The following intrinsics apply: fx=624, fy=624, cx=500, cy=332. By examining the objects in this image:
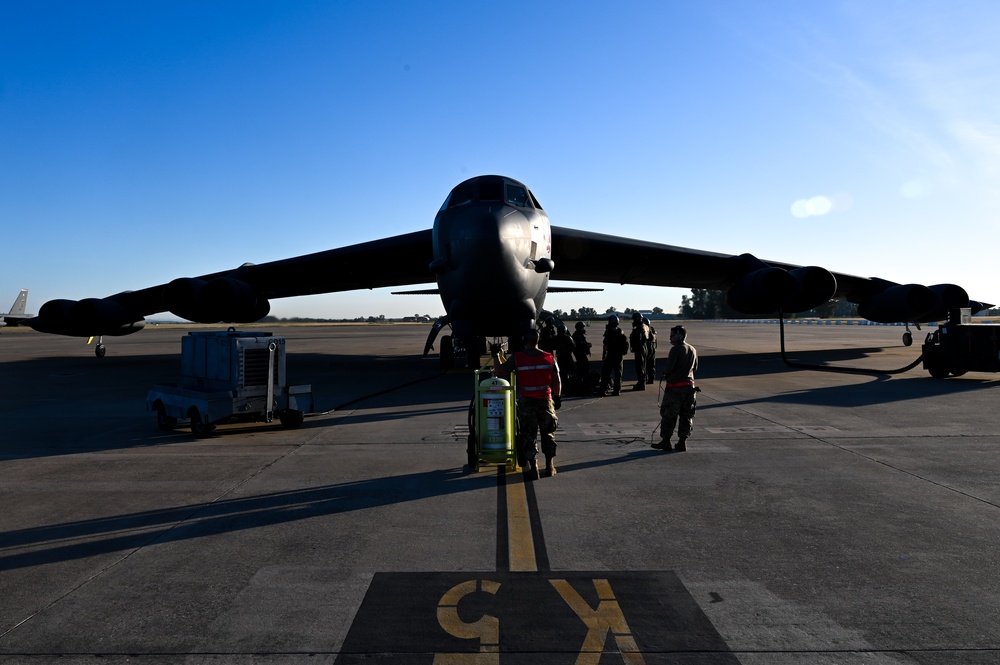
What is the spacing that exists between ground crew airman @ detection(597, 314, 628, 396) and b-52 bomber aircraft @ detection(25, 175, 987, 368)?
77.2 inches

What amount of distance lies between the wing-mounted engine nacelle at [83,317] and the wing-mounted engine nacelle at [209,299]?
512cm

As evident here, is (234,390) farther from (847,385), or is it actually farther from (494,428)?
(847,385)

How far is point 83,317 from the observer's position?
71.5 feet

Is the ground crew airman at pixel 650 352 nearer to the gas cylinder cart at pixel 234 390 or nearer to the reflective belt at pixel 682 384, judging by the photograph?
the reflective belt at pixel 682 384

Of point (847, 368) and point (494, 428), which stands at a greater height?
point (494, 428)

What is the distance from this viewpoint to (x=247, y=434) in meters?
9.05

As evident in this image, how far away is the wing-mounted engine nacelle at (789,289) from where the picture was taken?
59.5ft

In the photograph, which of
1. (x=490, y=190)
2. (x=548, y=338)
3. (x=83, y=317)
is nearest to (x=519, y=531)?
(x=548, y=338)

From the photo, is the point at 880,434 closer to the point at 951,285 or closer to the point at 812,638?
the point at 812,638

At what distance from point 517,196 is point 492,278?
260 centimetres

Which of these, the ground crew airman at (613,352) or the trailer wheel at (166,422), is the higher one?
the ground crew airman at (613,352)

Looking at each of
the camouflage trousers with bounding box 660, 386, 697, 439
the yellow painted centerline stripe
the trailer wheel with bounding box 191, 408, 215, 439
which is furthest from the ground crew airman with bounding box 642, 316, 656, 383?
the trailer wheel with bounding box 191, 408, 215, 439

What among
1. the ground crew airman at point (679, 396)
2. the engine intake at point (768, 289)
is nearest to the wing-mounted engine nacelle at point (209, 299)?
the ground crew airman at point (679, 396)

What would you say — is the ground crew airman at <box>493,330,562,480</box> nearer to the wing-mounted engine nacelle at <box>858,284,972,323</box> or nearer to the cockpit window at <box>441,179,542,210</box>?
the cockpit window at <box>441,179,542,210</box>
